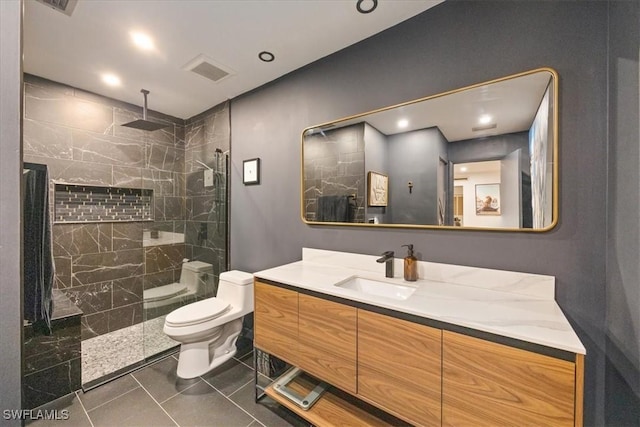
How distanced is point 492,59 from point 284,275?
1709 millimetres

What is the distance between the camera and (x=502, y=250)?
133 centimetres

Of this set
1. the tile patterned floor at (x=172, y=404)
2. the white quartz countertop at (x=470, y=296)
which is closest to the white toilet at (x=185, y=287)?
the tile patterned floor at (x=172, y=404)

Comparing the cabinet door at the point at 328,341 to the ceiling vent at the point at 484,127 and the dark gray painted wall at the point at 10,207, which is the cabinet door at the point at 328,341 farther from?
the ceiling vent at the point at 484,127

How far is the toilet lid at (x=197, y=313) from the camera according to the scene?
184cm

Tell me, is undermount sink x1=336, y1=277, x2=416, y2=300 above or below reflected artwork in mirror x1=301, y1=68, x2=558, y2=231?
below

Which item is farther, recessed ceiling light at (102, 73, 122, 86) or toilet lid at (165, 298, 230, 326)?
recessed ceiling light at (102, 73, 122, 86)

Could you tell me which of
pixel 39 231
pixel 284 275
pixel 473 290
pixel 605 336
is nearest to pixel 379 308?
pixel 473 290

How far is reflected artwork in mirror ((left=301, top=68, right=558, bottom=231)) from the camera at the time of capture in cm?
125

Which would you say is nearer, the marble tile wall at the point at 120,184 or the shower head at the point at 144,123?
the marble tile wall at the point at 120,184

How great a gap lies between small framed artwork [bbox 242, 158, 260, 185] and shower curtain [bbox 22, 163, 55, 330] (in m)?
1.38

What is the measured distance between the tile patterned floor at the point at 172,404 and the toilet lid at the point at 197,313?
49cm

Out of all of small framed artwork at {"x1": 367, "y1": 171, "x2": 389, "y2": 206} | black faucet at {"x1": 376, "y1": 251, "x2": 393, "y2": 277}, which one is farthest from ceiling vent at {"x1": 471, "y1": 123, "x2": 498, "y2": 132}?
black faucet at {"x1": 376, "y1": 251, "x2": 393, "y2": 277}

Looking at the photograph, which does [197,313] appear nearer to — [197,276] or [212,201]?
[197,276]

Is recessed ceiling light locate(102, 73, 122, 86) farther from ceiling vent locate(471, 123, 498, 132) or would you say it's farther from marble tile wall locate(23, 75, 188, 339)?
ceiling vent locate(471, 123, 498, 132)
